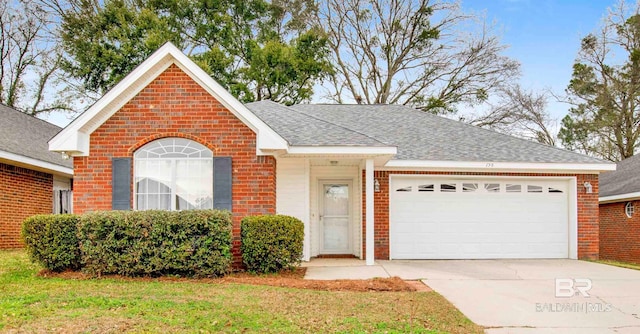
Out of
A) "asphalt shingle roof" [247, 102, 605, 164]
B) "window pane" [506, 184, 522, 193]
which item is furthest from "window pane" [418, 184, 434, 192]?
"window pane" [506, 184, 522, 193]

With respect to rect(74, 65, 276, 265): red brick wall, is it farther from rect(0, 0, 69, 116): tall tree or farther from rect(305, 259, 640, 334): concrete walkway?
rect(0, 0, 69, 116): tall tree

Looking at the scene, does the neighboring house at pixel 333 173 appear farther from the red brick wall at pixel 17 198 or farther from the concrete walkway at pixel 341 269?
the red brick wall at pixel 17 198

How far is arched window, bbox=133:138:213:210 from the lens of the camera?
10.7 m

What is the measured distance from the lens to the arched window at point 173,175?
10.7m

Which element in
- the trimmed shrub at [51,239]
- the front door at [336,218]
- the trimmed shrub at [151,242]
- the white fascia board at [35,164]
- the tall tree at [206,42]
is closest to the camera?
the trimmed shrub at [151,242]

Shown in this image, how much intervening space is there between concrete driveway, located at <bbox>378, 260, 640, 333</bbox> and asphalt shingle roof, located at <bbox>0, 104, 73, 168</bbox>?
10.5m

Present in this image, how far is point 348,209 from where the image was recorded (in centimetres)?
1348

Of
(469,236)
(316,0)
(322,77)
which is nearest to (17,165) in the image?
(469,236)

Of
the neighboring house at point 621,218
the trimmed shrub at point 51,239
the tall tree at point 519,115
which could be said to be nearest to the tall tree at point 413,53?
the tall tree at point 519,115

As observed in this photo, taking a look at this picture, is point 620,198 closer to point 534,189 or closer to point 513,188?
point 534,189

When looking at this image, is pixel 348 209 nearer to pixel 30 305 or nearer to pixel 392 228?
pixel 392 228

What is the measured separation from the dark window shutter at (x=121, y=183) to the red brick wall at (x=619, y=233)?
1535 centimetres

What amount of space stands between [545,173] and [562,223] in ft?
4.73

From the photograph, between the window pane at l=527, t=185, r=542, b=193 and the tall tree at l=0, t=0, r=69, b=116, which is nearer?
the window pane at l=527, t=185, r=542, b=193
